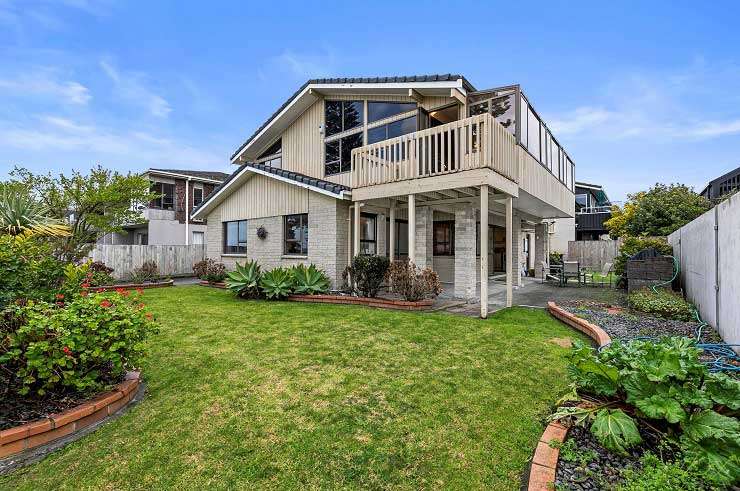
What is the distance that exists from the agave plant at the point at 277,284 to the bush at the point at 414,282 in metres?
3.18

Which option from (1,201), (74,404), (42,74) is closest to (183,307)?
(1,201)

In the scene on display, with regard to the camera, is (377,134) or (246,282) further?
(377,134)

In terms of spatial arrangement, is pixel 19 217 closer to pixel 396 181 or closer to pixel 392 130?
pixel 396 181

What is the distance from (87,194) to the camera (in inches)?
467

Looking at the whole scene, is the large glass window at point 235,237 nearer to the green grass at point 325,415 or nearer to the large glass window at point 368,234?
the large glass window at point 368,234

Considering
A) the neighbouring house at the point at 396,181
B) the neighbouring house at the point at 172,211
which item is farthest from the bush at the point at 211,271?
the neighbouring house at the point at 172,211

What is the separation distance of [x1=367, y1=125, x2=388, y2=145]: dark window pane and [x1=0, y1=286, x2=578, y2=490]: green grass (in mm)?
7345

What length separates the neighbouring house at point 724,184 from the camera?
78.1ft

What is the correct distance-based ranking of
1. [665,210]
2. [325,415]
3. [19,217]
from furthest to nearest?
[665,210], [19,217], [325,415]

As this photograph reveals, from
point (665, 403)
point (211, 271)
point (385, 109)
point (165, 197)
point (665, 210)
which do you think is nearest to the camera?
point (665, 403)

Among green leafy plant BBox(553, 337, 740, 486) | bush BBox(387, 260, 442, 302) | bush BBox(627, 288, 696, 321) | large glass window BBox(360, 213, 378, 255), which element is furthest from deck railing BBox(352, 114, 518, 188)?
green leafy plant BBox(553, 337, 740, 486)

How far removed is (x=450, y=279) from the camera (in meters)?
11.8

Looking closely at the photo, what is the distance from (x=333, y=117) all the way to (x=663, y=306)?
1105 cm

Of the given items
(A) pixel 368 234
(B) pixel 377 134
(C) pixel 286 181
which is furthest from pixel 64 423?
(B) pixel 377 134
